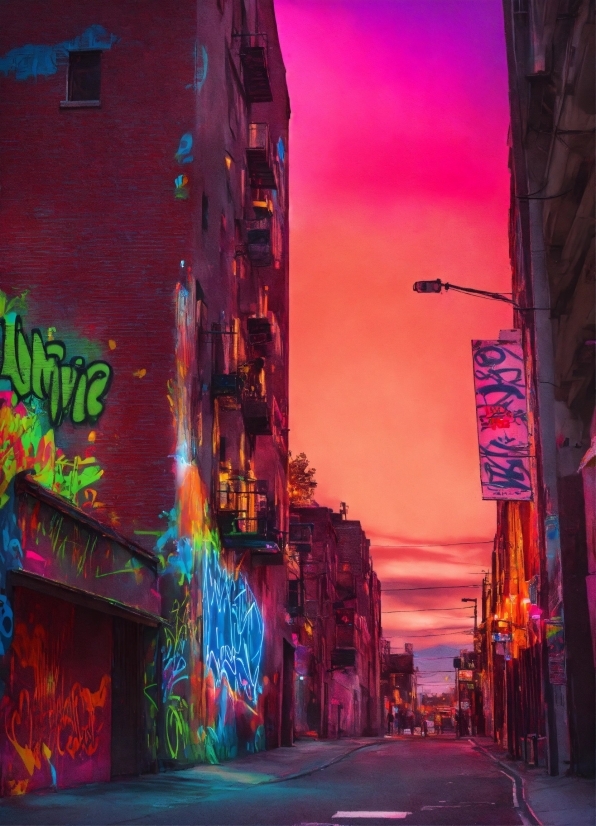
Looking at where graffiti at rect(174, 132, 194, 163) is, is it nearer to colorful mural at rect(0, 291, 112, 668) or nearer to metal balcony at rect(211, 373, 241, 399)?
colorful mural at rect(0, 291, 112, 668)

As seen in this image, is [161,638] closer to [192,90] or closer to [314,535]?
[192,90]

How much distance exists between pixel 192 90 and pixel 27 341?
323 inches

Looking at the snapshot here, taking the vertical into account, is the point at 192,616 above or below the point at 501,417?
below

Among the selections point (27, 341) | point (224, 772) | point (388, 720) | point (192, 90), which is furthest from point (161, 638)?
point (388, 720)

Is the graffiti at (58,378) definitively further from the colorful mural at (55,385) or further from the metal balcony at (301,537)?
the metal balcony at (301,537)

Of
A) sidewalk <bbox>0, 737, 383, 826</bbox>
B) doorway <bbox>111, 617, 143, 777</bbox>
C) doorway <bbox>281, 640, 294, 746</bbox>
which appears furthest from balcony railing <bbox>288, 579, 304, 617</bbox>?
doorway <bbox>111, 617, 143, 777</bbox>

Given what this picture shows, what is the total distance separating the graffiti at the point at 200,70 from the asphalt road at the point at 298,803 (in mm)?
17643

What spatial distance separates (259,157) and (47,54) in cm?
1047

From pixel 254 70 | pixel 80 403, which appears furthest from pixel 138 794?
pixel 254 70

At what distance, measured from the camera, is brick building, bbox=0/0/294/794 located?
80.4 ft

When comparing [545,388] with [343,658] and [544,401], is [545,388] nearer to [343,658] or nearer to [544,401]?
[544,401]

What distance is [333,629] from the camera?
287 feet

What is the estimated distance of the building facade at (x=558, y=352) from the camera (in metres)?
21.1

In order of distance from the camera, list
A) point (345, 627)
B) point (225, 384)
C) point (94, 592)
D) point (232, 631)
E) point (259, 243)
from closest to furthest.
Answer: point (94, 592), point (225, 384), point (232, 631), point (259, 243), point (345, 627)
